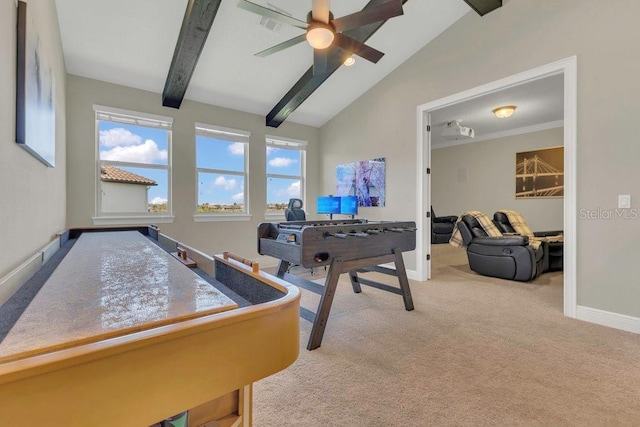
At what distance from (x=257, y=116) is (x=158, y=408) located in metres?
5.08

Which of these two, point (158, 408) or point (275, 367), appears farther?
point (275, 367)

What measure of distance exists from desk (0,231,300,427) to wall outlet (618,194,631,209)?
3.09 meters

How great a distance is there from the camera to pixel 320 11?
7.61ft

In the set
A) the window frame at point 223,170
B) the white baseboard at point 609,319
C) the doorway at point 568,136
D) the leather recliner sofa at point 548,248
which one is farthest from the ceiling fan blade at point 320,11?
the leather recliner sofa at point 548,248

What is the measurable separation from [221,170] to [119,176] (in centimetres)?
141

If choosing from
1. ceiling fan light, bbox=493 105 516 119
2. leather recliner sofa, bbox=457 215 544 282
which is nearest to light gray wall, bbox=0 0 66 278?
leather recliner sofa, bbox=457 215 544 282

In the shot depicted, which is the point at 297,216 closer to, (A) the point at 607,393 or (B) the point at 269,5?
(B) the point at 269,5

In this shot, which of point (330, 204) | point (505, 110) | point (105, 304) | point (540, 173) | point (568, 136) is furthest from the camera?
point (540, 173)

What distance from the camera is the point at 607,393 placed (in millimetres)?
1606

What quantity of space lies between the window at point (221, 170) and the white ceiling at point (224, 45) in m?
0.51

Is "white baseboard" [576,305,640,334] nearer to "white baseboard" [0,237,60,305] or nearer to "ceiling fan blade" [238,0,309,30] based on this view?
"ceiling fan blade" [238,0,309,30]

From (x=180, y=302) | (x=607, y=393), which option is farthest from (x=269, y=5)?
(x=607, y=393)

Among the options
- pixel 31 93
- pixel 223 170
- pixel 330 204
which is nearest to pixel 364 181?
pixel 330 204

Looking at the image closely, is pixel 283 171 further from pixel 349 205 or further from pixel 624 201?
pixel 624 201
